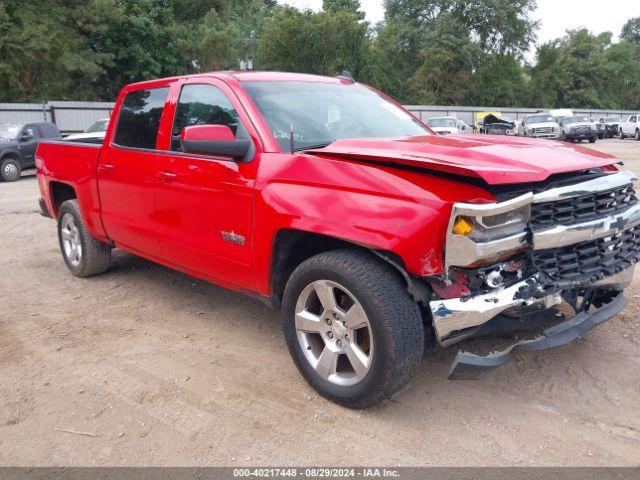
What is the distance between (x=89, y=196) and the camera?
526 cm

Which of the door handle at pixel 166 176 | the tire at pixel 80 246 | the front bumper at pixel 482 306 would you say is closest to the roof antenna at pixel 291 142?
the door handle at pixel 166 176

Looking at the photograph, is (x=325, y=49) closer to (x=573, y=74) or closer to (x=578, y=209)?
(x=573, y=74)

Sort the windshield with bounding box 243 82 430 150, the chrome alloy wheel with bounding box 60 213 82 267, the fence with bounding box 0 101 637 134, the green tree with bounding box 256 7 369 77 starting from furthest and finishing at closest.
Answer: the green tree with bounding box 256 7 369 77
the fence with bounding box 0 101 637 134
the chrome alloy wheel with bounding box 60 213 82 267
the windshield with bounding box 243 82 430 150

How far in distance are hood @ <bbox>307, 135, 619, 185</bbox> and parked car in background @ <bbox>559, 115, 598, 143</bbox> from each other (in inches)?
1265

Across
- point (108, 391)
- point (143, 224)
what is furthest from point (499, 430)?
point (143, 224)

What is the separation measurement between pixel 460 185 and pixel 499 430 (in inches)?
50.8

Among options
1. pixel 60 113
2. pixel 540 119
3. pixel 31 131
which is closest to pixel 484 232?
pixel 31 131

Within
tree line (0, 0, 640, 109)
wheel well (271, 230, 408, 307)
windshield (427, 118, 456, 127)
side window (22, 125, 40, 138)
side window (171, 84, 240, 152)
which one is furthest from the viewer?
tree line (0, 0, 640, 109)

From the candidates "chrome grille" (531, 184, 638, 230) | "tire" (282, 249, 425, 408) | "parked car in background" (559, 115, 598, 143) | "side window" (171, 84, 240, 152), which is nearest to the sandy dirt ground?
"tire" (282, 249, 425, 408)

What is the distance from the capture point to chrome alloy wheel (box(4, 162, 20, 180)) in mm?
15927

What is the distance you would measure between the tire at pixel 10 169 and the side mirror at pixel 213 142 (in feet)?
48.3

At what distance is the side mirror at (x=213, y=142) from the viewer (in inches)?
135

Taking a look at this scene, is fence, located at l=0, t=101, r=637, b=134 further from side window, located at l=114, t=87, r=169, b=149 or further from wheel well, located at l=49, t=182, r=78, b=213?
side window, located at l=114, t=87, r=169, b=149

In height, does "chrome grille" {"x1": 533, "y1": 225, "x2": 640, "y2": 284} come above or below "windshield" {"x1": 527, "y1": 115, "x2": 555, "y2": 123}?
above
